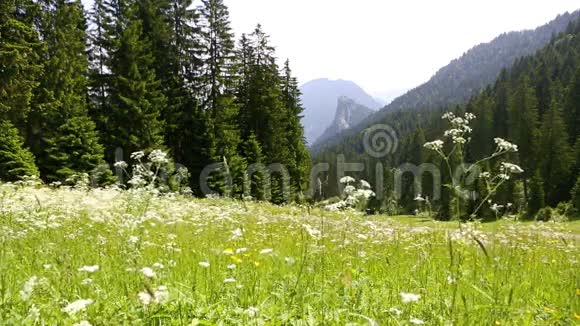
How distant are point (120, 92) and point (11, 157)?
30.6 ft

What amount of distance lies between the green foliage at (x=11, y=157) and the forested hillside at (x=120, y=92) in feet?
0.18

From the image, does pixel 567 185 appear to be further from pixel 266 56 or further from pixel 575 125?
pixel 266 56

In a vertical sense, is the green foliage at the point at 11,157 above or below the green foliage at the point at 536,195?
above

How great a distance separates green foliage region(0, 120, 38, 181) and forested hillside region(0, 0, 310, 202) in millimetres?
54

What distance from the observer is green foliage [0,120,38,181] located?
20.2 metres

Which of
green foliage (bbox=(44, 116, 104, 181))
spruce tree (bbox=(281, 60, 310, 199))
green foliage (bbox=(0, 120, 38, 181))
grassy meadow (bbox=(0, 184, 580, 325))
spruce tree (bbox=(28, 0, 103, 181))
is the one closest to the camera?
grassy meadow (bbox=(0, 184, 580, 325))

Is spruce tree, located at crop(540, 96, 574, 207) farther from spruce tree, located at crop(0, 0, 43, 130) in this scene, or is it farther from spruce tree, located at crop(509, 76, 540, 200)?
spruce tree, located at crop(0, 0, 43, 130)

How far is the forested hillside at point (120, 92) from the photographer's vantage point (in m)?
21.2

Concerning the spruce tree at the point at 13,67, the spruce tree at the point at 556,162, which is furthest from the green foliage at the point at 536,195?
the spruce tree at the point at 13,67

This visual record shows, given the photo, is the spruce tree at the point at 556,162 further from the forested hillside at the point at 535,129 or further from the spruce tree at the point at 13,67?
the spruce tree at the point at 13,67

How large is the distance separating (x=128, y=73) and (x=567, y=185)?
6678 centimetres

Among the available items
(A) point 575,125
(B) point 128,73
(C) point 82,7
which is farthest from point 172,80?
(A) point 575,125

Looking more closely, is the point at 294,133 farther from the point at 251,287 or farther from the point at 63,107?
the point at 251,287

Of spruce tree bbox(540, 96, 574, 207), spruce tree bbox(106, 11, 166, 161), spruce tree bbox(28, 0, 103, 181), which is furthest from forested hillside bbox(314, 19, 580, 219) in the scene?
spruce tree bbox(28, 0, 103, 181)
